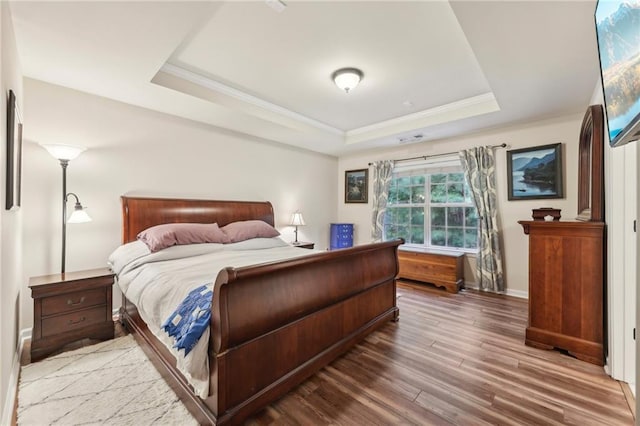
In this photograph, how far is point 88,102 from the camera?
9.30 feet

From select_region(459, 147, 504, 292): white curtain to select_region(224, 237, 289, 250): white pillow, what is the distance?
2917mm

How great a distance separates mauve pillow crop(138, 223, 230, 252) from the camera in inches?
107

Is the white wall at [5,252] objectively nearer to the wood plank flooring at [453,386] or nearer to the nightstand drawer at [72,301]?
the nightstand drawer at [72,301]

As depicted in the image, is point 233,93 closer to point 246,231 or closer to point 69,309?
point 246,231

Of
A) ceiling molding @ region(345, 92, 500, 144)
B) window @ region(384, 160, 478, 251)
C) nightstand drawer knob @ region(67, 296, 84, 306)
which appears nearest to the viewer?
nightstand drawer knob @ region(67, 296, 84, 306)

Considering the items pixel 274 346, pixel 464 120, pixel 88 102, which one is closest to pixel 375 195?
pixel 464 120

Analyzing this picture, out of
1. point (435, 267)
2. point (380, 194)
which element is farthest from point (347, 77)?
point (435, 267)

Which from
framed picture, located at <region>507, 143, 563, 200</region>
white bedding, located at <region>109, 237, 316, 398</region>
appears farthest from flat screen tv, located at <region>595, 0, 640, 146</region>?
framed picture, located at <region>507, 143, 563, 200</region>

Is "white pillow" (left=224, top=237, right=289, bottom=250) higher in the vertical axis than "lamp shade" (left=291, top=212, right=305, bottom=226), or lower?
lower

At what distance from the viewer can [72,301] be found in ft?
7.64

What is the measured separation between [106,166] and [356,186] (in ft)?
13.5

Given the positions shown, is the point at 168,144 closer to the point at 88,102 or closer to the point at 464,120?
the point at 88,102

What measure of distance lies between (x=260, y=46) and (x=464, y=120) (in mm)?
2734

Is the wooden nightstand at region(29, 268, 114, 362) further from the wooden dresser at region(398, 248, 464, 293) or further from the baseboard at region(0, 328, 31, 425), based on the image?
the wooden dresser at region(398, 248, 464, 293)
